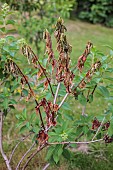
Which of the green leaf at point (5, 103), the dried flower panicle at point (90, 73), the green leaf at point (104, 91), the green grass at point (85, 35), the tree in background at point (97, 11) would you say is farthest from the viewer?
the tree in background at point (97, 11)

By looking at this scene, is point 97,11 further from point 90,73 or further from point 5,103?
point 90,73

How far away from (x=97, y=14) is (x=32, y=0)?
563 centimetres

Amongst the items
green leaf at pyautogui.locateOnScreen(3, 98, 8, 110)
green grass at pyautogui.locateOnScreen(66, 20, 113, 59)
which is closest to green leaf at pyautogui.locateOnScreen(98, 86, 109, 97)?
green leaf at pyautogui.locateOnScreen(3, 98, 8, 110)

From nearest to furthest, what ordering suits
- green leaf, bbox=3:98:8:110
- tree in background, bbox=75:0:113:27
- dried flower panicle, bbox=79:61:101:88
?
dried flower panicle, bbox=79:61:101:88
green leaf, bbox=3:98:8:110
tree in background, bbox=75:0:113:27

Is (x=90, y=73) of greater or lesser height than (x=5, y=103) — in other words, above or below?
above

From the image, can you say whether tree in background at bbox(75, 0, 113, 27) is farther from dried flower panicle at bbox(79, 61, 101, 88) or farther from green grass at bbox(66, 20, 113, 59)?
dried flower panicle at bbox(79, 61, 101, 88)

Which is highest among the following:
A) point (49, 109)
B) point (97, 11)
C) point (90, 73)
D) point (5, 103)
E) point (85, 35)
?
point (90, 73)

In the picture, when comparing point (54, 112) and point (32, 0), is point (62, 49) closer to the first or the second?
point (54, 112)

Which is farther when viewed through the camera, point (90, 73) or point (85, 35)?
point (85, 35)

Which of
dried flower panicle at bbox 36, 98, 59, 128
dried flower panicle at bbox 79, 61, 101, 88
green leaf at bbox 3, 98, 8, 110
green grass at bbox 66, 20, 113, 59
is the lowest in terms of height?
green grass at bbox 66, 20, 113, 59

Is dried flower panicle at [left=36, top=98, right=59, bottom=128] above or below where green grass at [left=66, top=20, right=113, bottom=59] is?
above

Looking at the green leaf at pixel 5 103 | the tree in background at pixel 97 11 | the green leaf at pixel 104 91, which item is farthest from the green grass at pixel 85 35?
the green leaf at pixel 104 91

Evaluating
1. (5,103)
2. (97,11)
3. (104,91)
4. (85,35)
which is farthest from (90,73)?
(97,11)

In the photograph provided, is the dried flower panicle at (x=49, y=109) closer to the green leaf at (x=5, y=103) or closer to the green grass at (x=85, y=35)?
the green leaf at (x=5, y=103)
